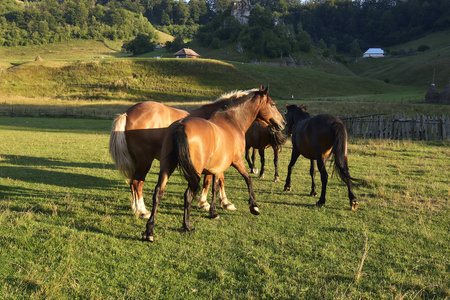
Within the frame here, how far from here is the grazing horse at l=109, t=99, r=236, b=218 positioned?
6254mm

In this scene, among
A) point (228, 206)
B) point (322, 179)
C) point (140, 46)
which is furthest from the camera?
point (140, 46)

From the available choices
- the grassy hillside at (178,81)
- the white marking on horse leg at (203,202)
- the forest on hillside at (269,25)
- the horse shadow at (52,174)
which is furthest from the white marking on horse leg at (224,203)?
the forest on hillside at (269,25)

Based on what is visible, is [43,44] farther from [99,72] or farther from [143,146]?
[143,146]

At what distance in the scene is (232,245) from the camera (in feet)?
15.8

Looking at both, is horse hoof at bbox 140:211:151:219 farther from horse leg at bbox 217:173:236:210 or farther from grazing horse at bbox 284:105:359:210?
grazing horse at bbox 284:105:359:210

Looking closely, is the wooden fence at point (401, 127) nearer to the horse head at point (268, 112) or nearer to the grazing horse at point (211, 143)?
the horse head at point (268, 112)

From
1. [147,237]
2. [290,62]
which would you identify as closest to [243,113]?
[147,237]

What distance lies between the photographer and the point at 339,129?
22.4 ft

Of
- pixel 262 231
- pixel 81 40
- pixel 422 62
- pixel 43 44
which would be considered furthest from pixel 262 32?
pixel 262 231

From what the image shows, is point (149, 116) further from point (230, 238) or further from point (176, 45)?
point (176, 45)

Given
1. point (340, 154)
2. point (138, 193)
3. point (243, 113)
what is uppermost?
point (243, 113)

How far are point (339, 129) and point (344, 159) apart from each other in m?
0.67

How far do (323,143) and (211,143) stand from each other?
10.8 ft

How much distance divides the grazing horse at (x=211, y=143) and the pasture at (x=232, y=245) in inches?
28.4
